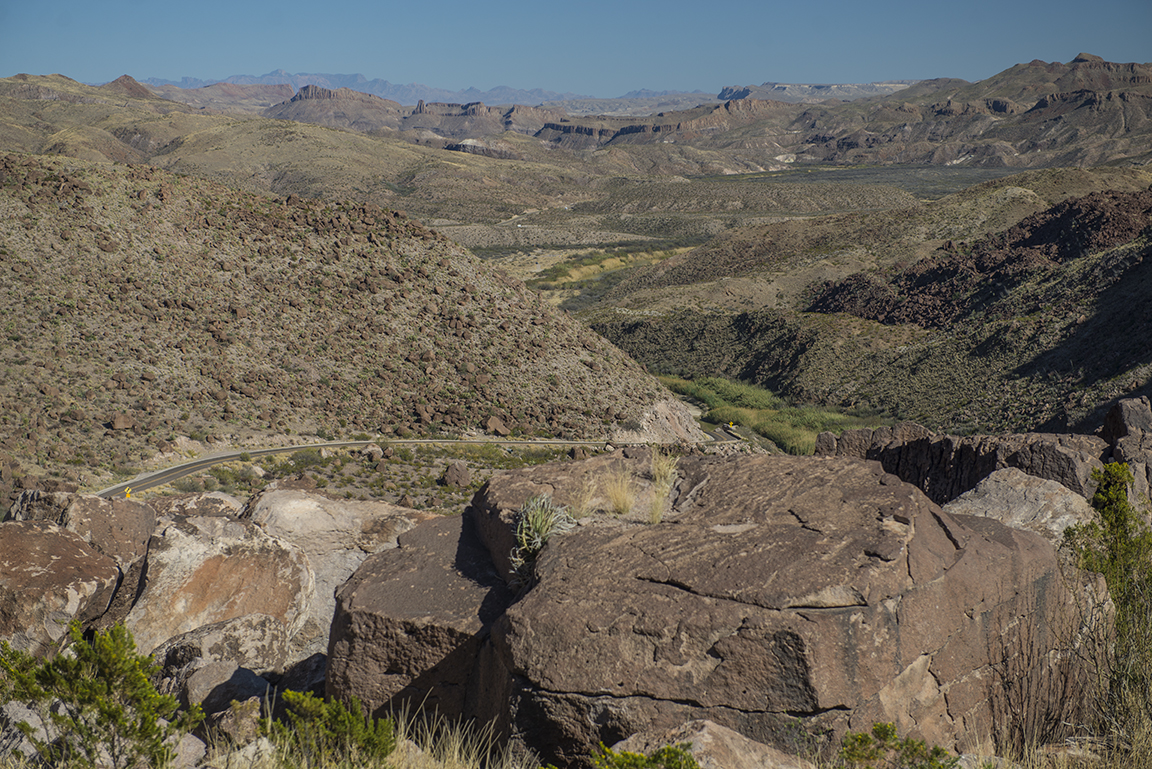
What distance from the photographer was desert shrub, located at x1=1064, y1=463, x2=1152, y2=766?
6.94 m

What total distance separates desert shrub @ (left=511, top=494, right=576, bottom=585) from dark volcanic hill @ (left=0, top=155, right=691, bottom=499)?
26220 millimetres

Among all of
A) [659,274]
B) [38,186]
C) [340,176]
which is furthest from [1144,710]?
[340,176]

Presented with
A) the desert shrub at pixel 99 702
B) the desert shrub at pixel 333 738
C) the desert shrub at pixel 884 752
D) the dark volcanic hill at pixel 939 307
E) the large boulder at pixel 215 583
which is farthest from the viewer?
the dark volcanic hill at pixel 939 307

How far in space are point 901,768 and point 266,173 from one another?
6813 inches

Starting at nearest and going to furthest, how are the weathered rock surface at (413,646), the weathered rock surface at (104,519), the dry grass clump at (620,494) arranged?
the weathered rock surface at (413,646) → the dry grass clump at (620,494) → the weathered rock surface at (104,519)

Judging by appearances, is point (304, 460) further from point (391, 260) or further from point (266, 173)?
point (266, 173)

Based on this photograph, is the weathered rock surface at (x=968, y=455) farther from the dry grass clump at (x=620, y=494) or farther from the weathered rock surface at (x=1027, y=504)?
the dry grass clump at (x=620, y=494)

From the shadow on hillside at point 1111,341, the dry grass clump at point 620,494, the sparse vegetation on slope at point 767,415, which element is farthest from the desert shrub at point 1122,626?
the sparse vegetation on slope at point 767,415

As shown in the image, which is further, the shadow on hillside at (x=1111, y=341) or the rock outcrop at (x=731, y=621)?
the shadow on hillside at (x=1111, y=341)

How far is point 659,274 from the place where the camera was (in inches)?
4016

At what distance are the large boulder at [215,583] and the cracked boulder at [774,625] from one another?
5.69m

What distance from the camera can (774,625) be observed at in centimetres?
698

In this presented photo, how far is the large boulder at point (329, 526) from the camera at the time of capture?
46.3ft

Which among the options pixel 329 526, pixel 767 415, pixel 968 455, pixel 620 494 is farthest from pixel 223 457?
pixel 767 415
